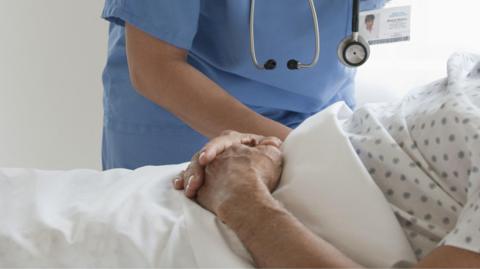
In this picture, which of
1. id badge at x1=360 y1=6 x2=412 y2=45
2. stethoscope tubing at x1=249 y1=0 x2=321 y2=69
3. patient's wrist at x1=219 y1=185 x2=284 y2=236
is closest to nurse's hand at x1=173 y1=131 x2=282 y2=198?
patient's wrist at x1=219 y1=185 x2=284 y2=236

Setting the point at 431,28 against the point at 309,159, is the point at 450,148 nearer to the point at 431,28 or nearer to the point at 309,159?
the point at 309,159

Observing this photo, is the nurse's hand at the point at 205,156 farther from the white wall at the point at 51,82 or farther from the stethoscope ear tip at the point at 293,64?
the white wall at the point at 51,82

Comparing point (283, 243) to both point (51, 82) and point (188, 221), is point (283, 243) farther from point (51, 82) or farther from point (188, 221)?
point (51, 82)

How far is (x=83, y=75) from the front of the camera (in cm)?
244

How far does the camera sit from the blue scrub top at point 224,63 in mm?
1296

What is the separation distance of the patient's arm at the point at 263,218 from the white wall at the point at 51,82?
1.55 m

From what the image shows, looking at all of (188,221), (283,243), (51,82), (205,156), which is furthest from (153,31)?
(51,82)

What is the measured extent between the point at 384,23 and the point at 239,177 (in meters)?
0.66

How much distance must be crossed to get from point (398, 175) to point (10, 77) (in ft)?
6.40

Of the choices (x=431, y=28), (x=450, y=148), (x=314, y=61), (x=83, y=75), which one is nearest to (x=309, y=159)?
(x=450, y=148)

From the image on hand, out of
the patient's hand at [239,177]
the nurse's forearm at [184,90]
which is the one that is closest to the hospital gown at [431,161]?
the patient's hand at [239,177]

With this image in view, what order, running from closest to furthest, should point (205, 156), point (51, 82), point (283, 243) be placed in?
point (283, 243)
point (205, 156)
point (51, 82)

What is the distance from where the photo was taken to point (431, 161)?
2.83ft

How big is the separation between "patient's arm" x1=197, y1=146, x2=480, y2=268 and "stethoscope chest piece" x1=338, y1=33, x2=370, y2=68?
392 millimetres
